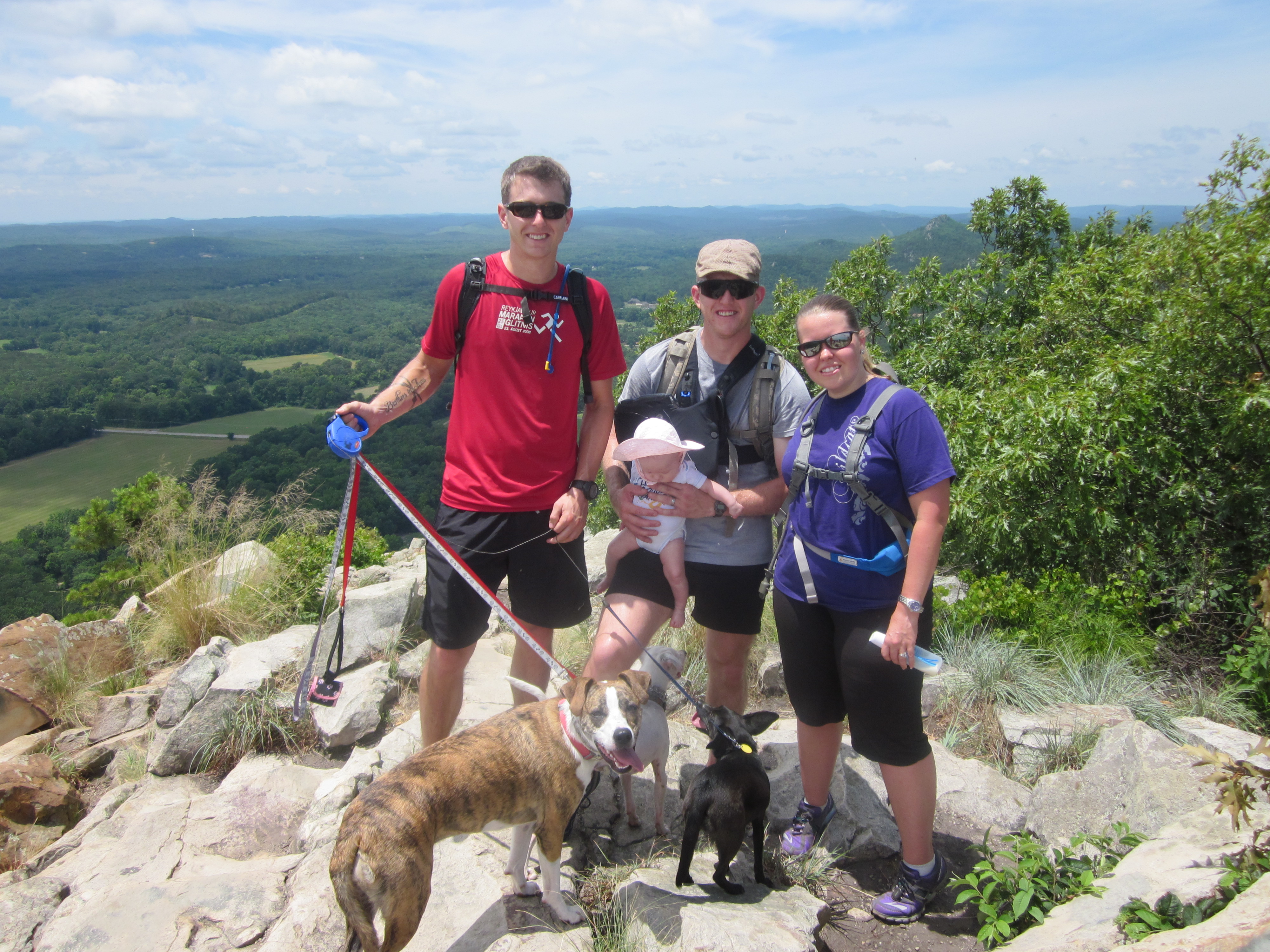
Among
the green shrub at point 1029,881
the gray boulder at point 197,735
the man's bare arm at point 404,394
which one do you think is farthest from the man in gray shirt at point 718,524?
the gray boulder at point 197,735

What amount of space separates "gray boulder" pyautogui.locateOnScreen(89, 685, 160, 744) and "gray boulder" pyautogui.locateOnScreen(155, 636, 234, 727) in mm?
368

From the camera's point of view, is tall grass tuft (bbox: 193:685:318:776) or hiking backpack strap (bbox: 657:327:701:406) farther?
tall grass tuft (bbox: 193:685:318:776)

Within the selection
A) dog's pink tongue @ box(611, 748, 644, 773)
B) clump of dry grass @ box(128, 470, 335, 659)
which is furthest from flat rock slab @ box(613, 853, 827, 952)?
clump of dry grass @ box(128, 470, 335, 659)

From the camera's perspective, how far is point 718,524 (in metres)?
3.12

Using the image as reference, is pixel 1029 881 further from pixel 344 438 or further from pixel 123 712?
pixel 123 712

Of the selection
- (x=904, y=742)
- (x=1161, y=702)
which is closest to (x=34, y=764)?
(x=904, y=742)

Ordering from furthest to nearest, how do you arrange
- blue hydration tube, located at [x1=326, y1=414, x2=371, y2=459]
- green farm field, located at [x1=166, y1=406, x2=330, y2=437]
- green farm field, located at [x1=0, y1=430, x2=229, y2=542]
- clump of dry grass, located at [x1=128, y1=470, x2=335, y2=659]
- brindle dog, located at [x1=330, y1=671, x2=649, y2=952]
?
green farm field, located at [x1=166, y1=406, x2=330, y2=437] → green farm field, located at [x1=0, y1=430, x2=229, y2=542] → clump of dry grass, located at [x1=128, y1=470, x2=335, y2=659] → blue hydration tube, located at [x1=326, y1=414, x2=371, y2=459] → brindle dog, located at [x1=330, y1=671, x2=649, y2=952]

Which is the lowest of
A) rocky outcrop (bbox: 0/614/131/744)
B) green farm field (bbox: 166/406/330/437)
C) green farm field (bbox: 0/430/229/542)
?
green farm field (bbox: 0/430/229/542)

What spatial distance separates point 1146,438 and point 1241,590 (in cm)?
124

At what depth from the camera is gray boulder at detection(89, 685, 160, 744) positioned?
5.37 meters

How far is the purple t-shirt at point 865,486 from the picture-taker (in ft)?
7.98

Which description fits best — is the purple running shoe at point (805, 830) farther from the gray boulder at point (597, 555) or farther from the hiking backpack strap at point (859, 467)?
the gray boulder at point (597, 555)

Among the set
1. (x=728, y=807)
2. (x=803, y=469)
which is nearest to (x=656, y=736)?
(x=728, y=807)

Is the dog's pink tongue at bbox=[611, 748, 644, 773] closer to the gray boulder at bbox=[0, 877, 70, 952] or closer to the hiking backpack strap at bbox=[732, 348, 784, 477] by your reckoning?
the hiking backpack strap at bbox=[732, 348, 784, 477]
